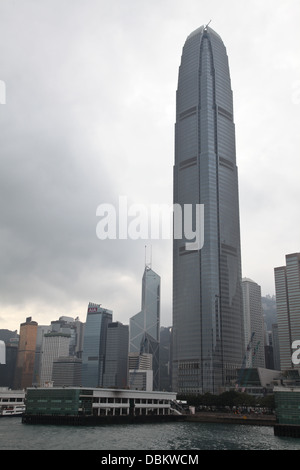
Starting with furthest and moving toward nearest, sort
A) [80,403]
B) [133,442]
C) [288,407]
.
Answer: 1. [80,403]
2. [288,407]
3. [133,442]

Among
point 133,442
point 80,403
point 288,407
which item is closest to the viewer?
point 133,442

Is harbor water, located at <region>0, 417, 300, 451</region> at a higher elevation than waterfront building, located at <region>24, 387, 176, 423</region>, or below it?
below

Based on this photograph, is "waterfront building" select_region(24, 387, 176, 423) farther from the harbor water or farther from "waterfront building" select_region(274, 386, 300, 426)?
"waterfront building" select_region(274, 386, 300, 426)

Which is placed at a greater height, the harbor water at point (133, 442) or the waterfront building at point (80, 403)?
the waterfront building at point (80, 403)

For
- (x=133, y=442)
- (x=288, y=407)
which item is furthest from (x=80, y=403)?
(x=288, y=407)

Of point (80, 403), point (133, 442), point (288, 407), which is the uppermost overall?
point (288, 407)

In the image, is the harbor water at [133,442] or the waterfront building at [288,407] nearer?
the harbor water at [133,442]

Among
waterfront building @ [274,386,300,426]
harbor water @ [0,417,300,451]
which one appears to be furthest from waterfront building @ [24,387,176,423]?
waterfront building @ [274,386,300,426]

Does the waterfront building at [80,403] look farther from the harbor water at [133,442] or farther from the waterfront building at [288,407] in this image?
the waterfront building at [288,407]

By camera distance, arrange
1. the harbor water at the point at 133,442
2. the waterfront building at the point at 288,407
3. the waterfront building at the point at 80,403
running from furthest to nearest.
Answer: the waterfront building at the point at 80,403 < the waterfront building at the point at 288,407 < the harbor water at the point at 133,442

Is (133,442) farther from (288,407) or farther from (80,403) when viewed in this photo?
(80,403)

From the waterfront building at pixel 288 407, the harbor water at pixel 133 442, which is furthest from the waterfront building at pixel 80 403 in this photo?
the waterfront building at pixel 288 407

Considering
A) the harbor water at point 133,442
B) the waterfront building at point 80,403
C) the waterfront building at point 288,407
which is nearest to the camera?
the harbor water at point 133,442
